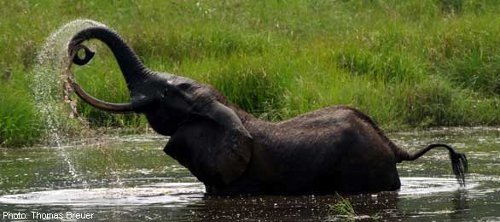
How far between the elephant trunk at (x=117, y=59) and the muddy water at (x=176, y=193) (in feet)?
2.34

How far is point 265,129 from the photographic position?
10.8m

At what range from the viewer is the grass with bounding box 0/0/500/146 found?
15508 mm

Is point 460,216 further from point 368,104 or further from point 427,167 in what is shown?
point 368,104

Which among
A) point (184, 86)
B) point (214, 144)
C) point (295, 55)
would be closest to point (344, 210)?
point (214, 144)

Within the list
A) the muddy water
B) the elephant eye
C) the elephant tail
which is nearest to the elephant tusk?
the elephant eye

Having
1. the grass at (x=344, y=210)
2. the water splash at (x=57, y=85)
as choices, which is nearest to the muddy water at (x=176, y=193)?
the grass at (x=344, y=210)

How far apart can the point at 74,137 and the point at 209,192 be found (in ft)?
14.5

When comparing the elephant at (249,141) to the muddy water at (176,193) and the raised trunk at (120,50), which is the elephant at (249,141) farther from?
the muddy water at (176,193)

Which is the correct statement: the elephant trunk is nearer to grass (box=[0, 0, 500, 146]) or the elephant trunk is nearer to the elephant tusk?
the elephant tusk

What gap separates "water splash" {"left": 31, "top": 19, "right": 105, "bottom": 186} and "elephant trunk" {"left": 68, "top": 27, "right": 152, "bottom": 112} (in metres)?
0.10

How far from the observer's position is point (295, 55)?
17375mm

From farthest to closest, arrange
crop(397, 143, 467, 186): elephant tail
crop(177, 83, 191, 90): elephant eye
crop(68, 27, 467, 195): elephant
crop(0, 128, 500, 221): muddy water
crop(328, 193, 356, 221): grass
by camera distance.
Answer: crop(397, 143, 467, 186): elephant tail → crop(177, 83, 191, 90): elephant eye → crop(68, 27, 467, 195): elephant → crop(0, 128, 500, 221): muddy water → crop(328, 193, 356, 221): grass

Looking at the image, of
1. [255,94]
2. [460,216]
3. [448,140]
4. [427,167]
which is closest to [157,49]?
[255,94]

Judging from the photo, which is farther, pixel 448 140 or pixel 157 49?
pixel 157 49
